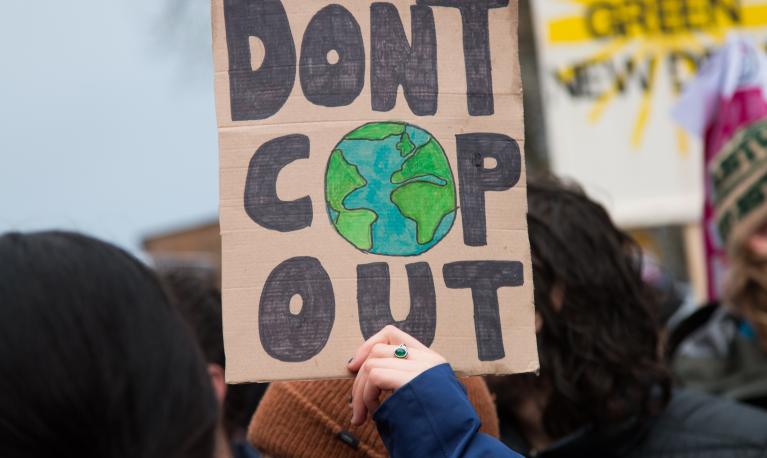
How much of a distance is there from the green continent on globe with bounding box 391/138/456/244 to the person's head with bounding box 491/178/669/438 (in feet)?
2.24

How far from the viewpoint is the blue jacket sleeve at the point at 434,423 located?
4.70ft

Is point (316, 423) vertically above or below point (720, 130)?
below

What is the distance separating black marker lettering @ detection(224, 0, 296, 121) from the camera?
1619mm

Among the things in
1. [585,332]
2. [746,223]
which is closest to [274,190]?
[585,332]

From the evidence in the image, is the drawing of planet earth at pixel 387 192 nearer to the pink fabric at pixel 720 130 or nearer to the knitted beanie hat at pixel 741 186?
the knitted beanie hat at pixel 741 186

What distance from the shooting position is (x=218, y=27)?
163 centimetres

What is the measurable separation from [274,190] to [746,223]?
5.57 feet

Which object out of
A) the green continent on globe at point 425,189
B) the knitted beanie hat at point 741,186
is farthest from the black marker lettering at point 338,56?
the knitted beanie hat at point 741,186

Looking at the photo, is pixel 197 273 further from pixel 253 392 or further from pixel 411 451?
pixel 411 451

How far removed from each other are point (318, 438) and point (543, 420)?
754 mm

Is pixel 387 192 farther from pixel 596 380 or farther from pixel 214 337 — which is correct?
pixel 214 337

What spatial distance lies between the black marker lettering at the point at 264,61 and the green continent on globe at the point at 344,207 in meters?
0.13

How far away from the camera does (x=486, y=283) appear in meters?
1.61

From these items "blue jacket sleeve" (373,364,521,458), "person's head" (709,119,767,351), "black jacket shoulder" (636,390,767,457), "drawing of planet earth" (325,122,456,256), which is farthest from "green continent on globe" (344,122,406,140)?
"person's head" (709,119,767,351)
